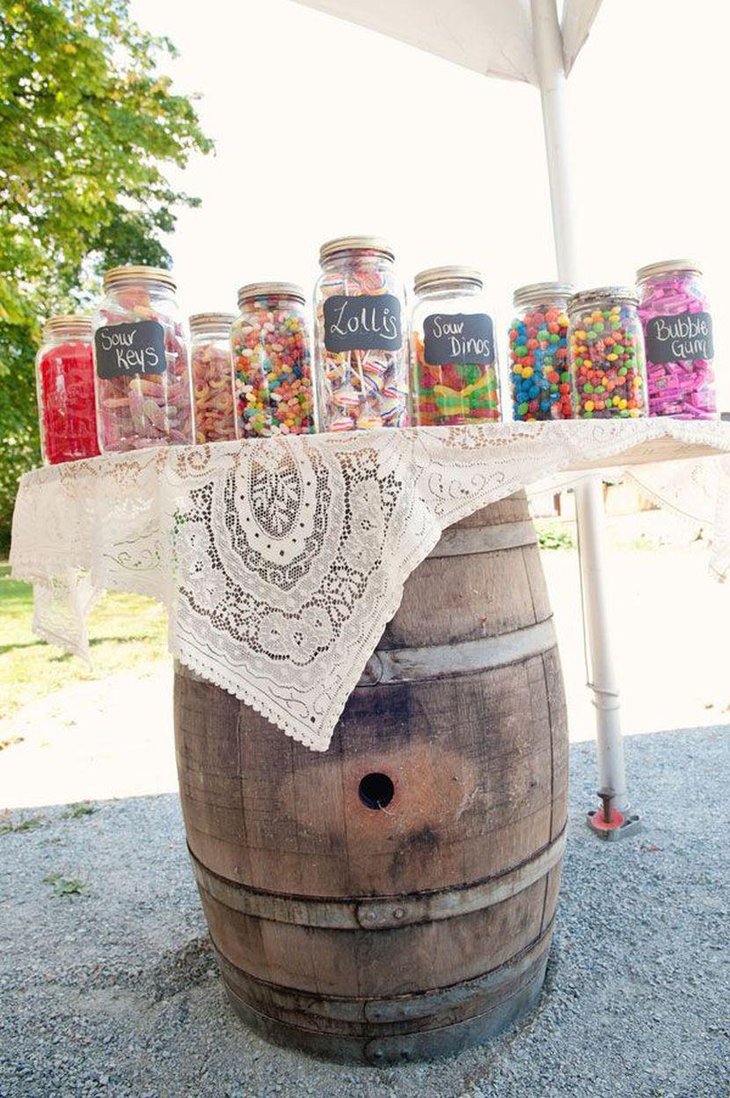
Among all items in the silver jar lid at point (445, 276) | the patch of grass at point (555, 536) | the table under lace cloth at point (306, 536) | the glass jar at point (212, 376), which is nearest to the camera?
the table under lace cloth at point (306, 536)

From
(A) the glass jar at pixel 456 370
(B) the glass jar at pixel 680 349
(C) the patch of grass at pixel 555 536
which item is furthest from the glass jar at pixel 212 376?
(C) the patch of grass at pixel 555 536

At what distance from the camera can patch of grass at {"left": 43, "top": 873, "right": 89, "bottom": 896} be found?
228 cm

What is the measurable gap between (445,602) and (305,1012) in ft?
2.55

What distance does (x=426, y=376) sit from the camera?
1350 millimetres

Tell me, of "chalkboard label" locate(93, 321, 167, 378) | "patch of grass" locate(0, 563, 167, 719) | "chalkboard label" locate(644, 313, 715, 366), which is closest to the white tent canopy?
"chalkboard label" locate(644, 313, 715, 366)

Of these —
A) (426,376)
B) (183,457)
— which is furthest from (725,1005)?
(183,457)

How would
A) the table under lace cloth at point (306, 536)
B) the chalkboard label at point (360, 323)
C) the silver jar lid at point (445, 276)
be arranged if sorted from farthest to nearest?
the silver jar lid at point (445, 276)
the chalkboard label at point (360, 323)
the table under lace cloth at point (306, 536)

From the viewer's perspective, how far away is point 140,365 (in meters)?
1.37

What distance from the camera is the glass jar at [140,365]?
137 centimetres

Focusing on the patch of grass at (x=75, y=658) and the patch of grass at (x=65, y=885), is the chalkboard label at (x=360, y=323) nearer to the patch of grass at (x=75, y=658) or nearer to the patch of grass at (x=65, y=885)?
the patch of grass at (x=65, y=885)

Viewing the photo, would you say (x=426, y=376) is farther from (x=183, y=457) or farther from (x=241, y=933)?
(x=241, y=933)

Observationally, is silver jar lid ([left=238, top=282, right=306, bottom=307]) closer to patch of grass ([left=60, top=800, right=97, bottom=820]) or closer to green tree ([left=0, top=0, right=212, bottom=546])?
patch of grass ([left=60, top=800, right=97, bottom=820])

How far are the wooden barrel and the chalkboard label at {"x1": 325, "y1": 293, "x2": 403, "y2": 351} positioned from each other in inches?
13.1

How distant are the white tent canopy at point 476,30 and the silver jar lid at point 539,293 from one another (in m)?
1.04
